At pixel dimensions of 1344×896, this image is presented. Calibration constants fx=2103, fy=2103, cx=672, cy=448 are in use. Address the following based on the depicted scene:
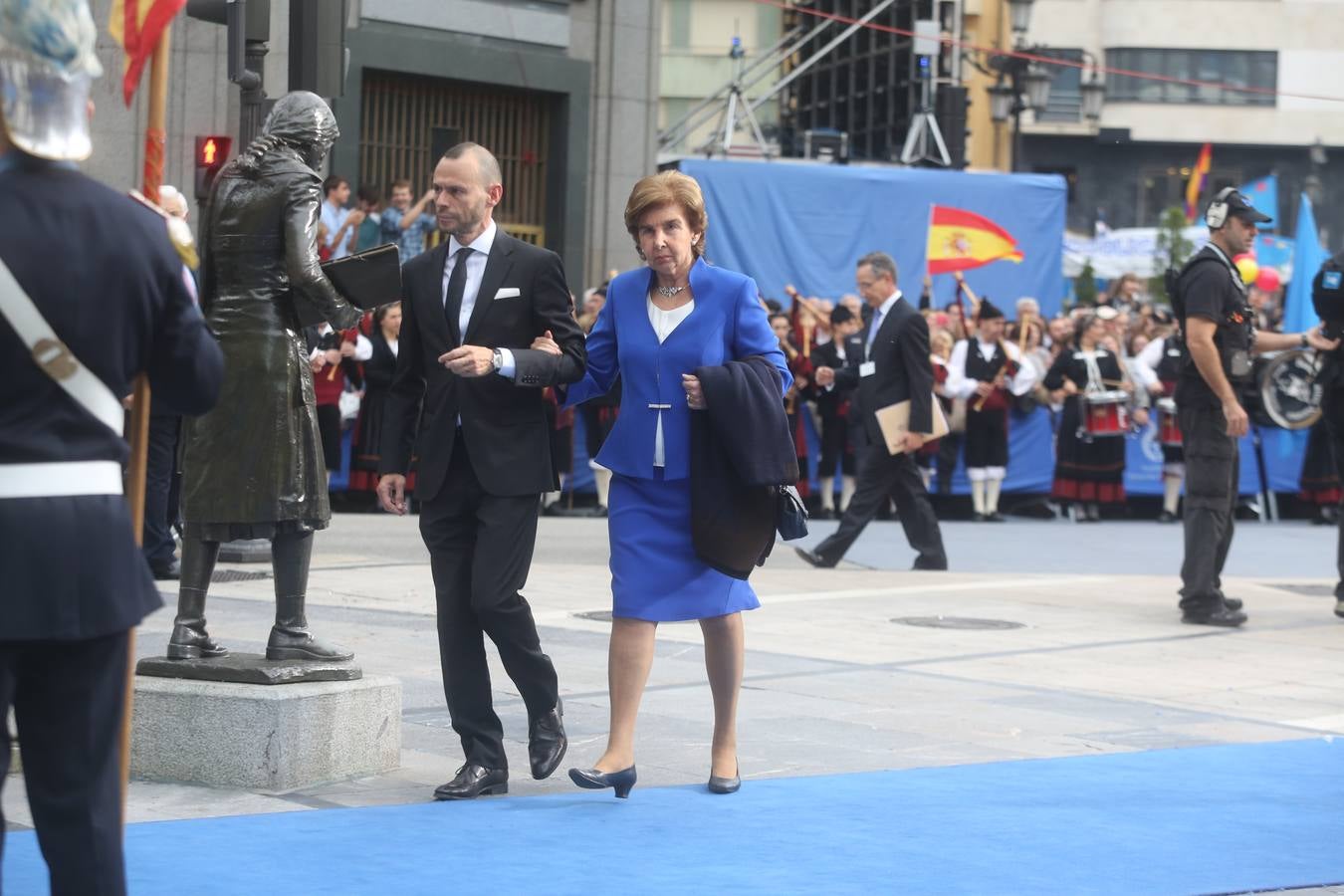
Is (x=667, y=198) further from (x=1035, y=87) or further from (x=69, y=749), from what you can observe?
(x=1035, y=87)

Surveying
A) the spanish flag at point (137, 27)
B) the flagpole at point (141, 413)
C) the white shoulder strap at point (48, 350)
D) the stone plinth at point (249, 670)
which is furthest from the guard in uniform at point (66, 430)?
the stone plinth at point (249, 670)

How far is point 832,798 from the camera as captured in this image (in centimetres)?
668

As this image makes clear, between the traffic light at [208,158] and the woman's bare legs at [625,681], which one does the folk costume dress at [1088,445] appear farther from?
the woman's bare legs at [625,681]

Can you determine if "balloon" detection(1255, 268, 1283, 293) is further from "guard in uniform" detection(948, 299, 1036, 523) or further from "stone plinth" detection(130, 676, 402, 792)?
"stone plinth" detection(130, 676, 402, 792)

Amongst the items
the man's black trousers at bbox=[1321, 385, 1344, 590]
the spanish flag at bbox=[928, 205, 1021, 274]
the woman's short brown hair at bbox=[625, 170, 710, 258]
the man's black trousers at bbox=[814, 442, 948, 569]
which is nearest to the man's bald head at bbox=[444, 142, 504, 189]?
the woman's short brown hair at bbox=[625, 170, 710, 258]

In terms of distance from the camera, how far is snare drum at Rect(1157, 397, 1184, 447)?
2003cm

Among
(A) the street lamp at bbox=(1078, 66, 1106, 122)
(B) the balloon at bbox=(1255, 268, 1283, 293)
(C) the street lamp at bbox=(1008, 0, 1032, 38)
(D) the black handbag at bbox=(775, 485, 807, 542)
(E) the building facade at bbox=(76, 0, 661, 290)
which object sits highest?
(C) the street lamp at bbox=(1008, 0, 1032, 38)

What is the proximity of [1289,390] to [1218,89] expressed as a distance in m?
47.7

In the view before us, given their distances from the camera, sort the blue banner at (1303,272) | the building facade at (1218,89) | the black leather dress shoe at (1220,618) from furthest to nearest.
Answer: the building facade at (1218,89) < the blue banner at (1303,272) < the black leather dress shoe at (1220,618)

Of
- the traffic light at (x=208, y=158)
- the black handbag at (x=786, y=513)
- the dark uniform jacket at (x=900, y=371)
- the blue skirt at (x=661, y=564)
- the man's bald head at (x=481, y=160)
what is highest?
the traffic light at (x=208, y=158)

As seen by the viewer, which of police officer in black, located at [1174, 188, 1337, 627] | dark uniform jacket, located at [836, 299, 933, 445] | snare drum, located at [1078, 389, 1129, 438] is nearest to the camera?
police officer in black, located at [1174, 188, 1337, 627]

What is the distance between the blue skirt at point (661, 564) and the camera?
6.57m

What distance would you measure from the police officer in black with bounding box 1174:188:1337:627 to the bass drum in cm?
721

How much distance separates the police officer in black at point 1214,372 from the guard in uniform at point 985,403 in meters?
7.98
